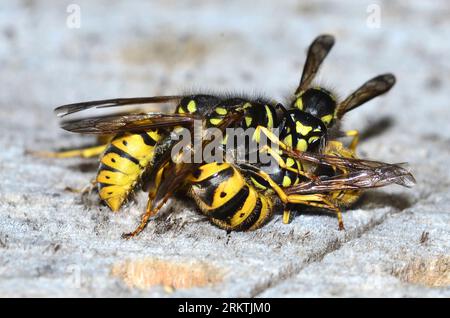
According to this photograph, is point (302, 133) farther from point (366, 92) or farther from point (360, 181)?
point (366, 92)

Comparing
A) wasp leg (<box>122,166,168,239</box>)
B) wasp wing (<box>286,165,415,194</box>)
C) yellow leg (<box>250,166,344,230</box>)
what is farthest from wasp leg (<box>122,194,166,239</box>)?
wasp wing (<box>286,165,415,194</box>)

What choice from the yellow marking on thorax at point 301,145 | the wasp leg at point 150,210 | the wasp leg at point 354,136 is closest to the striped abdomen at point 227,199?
the wasp leg at point 150,210

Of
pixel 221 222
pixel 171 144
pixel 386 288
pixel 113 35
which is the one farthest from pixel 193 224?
pixel 113 35

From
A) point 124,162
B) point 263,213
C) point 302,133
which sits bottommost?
point 263,213

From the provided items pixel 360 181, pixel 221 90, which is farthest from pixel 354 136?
pixel 221 90

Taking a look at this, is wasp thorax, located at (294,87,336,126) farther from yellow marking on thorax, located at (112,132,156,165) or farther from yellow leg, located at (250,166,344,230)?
yellow marking on thorax, located at (112,132,156,165)
